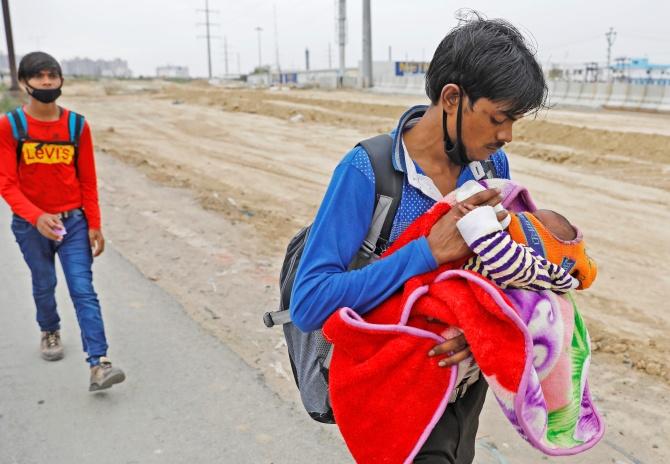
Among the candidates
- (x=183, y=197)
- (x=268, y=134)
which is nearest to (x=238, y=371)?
(x=183, y=197)

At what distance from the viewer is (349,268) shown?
196cm

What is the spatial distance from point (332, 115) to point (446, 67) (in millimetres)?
21966

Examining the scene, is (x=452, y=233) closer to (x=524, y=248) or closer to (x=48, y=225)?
(x=524, y=248)

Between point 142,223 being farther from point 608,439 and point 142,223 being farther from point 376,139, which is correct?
point 376,139

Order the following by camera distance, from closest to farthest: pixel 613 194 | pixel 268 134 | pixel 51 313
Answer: pixel 51 313 → pixel 613 194 → pixel 268 134

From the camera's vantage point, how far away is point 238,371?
460 centimetres

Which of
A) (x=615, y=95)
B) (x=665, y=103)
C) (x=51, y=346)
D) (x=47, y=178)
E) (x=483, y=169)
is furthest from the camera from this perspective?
(x=615, y=95)

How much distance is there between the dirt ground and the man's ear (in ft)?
5.74

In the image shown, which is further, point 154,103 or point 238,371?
point 154,103

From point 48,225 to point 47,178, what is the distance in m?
0.33

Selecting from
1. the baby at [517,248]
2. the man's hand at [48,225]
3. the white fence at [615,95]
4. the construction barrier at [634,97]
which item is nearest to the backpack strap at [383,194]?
the baby at [517,248]

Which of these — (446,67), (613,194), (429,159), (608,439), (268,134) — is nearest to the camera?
(446,67)

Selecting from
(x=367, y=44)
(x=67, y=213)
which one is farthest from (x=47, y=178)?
(x=367, y=44)

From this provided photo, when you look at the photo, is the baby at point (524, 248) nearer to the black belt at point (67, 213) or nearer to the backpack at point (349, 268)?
the backpack at point (349, 268)
